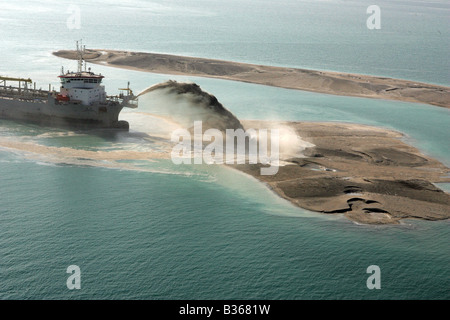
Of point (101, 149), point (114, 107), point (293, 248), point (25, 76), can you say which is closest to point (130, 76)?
point (25, 76)

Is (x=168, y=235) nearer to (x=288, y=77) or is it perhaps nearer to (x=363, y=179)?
(x=363, y=179)

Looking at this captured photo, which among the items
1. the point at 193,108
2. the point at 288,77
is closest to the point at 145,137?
the point at 193,108

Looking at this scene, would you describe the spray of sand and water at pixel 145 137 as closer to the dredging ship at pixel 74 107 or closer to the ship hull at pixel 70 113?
the ship hull at pixel 70 113

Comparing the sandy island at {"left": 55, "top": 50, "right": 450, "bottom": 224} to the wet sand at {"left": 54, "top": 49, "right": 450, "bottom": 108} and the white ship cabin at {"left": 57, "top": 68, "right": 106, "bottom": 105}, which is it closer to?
the white ship cabin at {"left": 57, "top": 68, "right": 106, "bottom": 105}

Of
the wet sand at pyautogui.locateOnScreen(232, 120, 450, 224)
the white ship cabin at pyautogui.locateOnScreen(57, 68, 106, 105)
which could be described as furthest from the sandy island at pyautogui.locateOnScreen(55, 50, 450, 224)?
the white ship cabin at pyautogui.locateOnScreen(57, 68, 106, 105)

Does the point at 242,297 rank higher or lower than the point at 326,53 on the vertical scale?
lower

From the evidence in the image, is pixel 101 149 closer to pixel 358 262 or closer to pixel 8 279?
pixel 8 279
